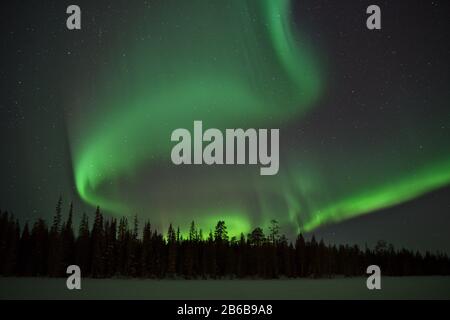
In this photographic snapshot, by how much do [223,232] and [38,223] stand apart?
68.1 ft

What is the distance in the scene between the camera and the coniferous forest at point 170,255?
4241 cm

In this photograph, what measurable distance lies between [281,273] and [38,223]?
27.5 metres

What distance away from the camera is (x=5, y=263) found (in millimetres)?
41844

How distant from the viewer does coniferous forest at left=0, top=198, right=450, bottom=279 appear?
42.4m

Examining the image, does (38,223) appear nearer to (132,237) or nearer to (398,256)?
(132,237)

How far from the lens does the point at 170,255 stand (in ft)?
161
